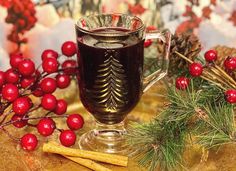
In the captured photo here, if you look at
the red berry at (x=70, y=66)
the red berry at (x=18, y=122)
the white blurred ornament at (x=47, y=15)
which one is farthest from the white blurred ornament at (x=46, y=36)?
the red berry at (x=18, y=122)

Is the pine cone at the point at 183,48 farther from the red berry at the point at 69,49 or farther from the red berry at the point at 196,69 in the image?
the red berry at the point at 69,49

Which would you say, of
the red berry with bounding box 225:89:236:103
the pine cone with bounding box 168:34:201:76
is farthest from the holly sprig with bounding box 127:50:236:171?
the pine cone with bounding box 168:34:201:76

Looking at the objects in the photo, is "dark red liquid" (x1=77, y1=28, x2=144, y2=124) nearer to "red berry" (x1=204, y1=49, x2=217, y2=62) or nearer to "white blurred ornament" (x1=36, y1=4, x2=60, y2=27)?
"red berry" (x1=204, y1=49, x2=217, y2=62)

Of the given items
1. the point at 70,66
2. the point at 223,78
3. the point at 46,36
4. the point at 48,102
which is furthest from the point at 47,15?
the point at 223,78

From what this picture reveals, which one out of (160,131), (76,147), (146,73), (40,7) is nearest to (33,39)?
(40,7)

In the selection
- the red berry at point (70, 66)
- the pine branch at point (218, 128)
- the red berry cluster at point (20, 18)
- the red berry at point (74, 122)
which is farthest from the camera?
the red berry cluster at point (20, 18)
